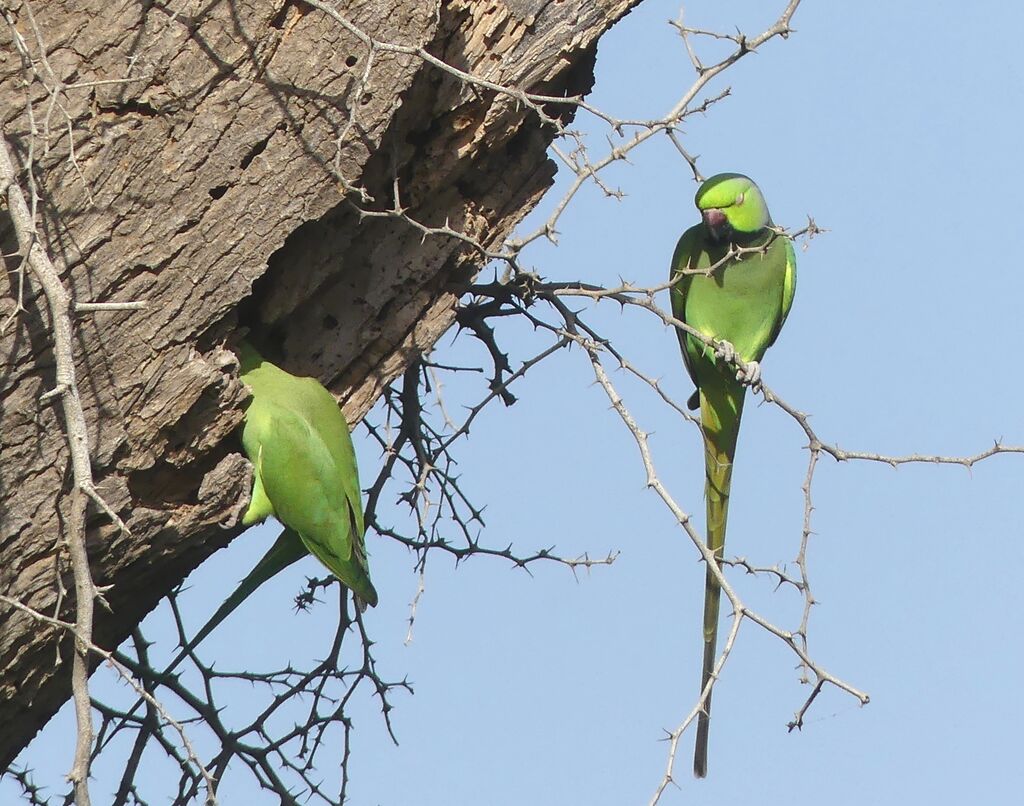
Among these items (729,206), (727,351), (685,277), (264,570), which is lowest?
(264,570)

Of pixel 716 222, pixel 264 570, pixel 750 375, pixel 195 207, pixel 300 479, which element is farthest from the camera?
pixel 750 375

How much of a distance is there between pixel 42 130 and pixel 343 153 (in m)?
0.62

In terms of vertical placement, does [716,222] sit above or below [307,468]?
above

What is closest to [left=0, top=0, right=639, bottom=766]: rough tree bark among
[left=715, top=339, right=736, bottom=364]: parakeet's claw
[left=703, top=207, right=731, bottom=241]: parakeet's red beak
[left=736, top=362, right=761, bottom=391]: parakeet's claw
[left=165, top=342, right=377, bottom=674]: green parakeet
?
[left=165, top=342, right=377, bottom=674]: green parakeet

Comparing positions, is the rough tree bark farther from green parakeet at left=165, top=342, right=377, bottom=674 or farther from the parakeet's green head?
the parakeet's green head

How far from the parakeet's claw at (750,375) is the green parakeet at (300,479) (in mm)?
1561

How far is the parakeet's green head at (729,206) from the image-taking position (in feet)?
14.1

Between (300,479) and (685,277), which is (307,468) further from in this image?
(685,277)

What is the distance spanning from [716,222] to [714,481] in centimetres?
88

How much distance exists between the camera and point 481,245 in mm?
3148

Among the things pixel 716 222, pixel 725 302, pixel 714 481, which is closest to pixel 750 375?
pixel 725 302

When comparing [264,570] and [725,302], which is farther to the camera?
[725,302]

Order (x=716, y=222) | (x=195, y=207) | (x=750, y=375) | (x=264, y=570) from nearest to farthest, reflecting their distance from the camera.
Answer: (x=195, y=207) < (x=264, y=570) < (x=716, y=222) < (x=750, y=375)

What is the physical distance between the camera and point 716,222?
4.27 meters
